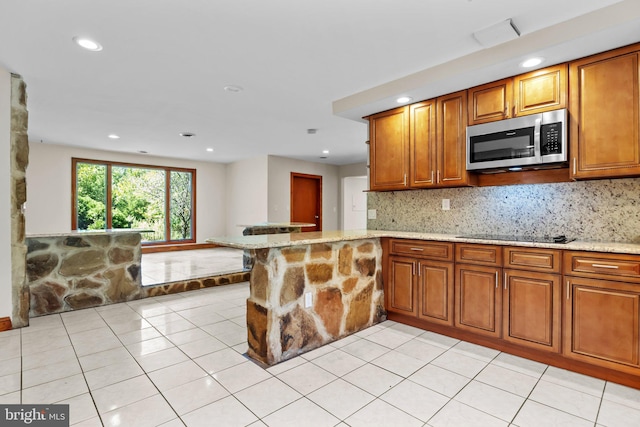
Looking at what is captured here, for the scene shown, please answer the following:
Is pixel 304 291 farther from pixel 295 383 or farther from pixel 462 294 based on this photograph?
pixel 462 294

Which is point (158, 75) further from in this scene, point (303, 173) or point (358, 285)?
point (303, 173)

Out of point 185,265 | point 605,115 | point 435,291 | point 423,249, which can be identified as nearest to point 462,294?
point 435,291

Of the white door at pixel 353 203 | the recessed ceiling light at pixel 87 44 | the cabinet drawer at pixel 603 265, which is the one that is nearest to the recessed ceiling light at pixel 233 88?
the recessed ceiling light at pixel 87 44

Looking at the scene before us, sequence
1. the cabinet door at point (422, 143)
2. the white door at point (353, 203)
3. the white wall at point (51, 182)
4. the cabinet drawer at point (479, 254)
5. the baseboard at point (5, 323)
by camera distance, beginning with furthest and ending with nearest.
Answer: the white door at point (353, 203) → the white wall at point (51, 182) → the cabinet door at point (422, 143) → the baseboard at point (5, 323) → the cabinet drawer at point (479, 254)

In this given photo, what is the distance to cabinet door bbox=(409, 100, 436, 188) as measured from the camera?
324 centimetres

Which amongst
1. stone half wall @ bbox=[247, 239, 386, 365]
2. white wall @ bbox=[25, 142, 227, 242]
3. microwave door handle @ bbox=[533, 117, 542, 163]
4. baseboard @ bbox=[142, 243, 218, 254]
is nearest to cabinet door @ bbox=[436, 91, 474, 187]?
microwave door handle @ bbox=[533, 117, 542, 163]

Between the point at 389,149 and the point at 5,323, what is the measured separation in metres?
4.00

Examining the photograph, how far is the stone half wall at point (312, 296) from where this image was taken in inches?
93.0

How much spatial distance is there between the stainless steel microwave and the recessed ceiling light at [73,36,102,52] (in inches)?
123

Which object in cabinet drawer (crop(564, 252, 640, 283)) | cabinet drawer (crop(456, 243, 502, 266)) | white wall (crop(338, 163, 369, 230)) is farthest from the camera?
white wall (crop(338, 163, 369, 230))

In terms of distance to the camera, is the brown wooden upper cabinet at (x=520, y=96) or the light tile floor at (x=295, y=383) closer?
the light tile floor at (x=295, y=383)

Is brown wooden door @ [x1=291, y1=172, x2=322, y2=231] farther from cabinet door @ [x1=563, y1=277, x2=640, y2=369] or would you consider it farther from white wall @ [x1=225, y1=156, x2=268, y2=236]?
cabinet door @ [x1=563, y1=277, x2=640, y2=369]

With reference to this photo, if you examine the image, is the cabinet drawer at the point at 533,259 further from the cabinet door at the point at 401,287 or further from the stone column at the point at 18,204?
the stone column at the point at 18,204

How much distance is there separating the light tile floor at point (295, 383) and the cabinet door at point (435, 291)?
7.1 inches
